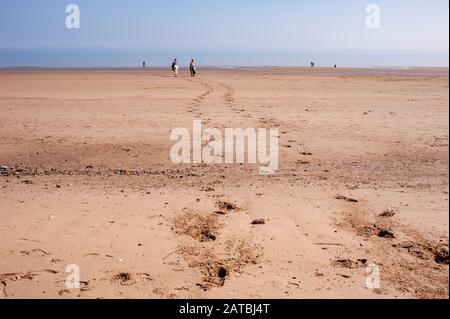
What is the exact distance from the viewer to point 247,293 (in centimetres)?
397

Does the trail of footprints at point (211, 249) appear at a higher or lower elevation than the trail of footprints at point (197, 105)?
lower

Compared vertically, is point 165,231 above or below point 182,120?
below

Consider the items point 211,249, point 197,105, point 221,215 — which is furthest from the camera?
point 197,105

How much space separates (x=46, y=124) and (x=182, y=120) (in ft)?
12.2

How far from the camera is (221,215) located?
573 centimetres

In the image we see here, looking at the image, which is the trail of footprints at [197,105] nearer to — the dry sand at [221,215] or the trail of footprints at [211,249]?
the dry sand at [221,215]

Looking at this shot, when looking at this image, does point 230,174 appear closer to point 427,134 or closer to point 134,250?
point 134,250

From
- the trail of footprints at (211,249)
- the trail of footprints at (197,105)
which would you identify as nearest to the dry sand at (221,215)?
the trail of footprints at (211,249)

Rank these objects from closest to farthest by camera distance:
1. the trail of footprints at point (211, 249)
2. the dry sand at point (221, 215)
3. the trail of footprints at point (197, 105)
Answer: the dry sand at point (221, 215), the trail of footprints at point (211, 249), the trail of footprints at point (197, 105)

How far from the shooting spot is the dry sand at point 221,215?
418 cm

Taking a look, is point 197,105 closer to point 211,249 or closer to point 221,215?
point 221,215

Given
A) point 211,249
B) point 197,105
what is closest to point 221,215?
point 211,249

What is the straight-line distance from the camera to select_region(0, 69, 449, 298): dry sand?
4.18m
